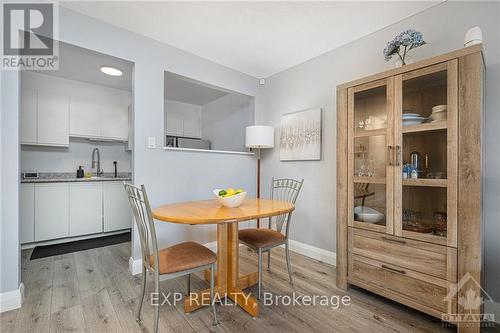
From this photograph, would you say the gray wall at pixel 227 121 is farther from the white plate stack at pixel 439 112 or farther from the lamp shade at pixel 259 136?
the white plate stack at pixel 439 112

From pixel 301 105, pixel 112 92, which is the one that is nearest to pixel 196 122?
pixel 112 92

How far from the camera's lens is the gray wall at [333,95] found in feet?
5.28

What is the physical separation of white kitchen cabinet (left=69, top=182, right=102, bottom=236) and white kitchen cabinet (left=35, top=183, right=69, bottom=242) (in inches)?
2.6

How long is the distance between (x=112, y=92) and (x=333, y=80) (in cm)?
348

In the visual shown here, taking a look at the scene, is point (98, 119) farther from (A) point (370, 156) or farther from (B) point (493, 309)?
(B) point (493, 309)

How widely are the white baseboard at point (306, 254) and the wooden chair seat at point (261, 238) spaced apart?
2.79ft

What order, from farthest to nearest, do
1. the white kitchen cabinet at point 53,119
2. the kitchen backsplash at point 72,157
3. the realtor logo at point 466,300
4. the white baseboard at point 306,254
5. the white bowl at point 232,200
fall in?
the kitchen backsplash at point 72,157, the white kitchen cabinet at point 53,119, the white baseboard at point 306,254, the white bowl at point 232,200, the realtor logo at point 466,300

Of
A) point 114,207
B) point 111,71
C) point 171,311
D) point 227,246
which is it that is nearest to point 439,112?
point 227,246

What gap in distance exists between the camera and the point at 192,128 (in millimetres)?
4926

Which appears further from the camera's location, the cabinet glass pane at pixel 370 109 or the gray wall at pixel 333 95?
the cabinet glass pane at pixel 370 109

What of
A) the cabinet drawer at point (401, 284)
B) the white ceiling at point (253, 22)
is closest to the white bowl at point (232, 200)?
the cabinet drawer at point (401, 284)

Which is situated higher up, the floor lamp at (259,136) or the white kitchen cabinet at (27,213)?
the floor lamp at (259,136)

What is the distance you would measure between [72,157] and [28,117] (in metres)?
0.77

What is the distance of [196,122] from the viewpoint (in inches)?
197
